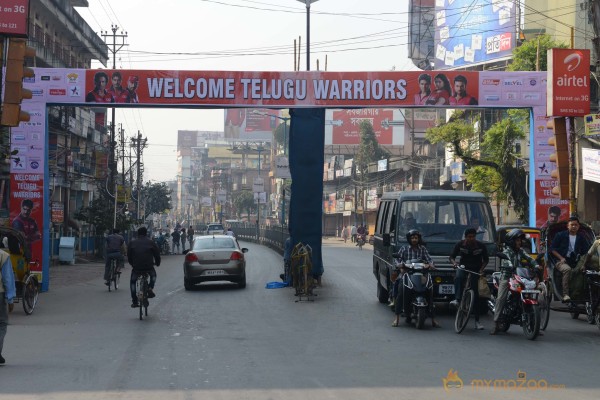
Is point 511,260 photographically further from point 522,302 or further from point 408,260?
point 408,260

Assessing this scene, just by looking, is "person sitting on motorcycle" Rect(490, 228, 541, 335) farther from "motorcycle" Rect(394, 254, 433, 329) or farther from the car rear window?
the car rear window

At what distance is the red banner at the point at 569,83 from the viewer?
20.2 meters

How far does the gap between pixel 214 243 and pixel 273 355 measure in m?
13.3

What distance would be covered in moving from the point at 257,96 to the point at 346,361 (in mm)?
12567

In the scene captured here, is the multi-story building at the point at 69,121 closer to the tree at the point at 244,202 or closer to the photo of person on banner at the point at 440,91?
the photo of person on banner at the point at 440,91

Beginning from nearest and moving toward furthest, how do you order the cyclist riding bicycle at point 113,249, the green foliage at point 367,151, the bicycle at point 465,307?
1. the bicycle at point 465,307
2. the cyclist riding bicycle at point 113,249
3. the green foliage at point 367,151

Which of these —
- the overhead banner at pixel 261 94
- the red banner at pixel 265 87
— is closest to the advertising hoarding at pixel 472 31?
the overhead banner at pixel 261 94

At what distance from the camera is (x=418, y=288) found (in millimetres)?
14281

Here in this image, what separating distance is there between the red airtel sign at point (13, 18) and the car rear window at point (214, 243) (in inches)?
392

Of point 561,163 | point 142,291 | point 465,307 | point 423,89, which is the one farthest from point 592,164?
point 142,291

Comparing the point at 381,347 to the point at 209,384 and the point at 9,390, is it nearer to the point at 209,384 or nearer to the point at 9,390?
the point at 209,384

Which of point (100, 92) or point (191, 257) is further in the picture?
point (191, 257)

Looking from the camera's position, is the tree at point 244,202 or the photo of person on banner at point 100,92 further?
the tree at point 244,202

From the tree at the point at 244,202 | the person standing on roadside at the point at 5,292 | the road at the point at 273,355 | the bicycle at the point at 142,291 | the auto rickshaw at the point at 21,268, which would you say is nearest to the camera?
the road at the point at 273,355
